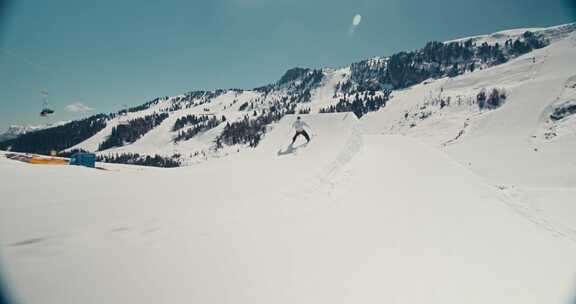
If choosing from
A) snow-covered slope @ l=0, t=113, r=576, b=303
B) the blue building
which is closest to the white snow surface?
snow-covered slope @ l=0, t=113, r=576, b=303

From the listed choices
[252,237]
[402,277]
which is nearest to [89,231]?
[252,237]

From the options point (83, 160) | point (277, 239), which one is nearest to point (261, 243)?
point (277, 239)

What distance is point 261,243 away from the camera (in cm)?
491

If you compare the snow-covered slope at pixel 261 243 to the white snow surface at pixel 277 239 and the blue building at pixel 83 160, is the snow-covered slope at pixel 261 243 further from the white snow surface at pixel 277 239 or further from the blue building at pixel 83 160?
the blue building at pixel 83 160

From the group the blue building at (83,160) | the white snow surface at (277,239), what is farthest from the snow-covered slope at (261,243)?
the blue building at (83,160)

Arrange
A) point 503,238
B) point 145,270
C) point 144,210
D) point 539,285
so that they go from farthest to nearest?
1. point 503,238
2. point 539,285
3. point 144,210
4. point 145,270

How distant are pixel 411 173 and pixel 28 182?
16.3 m

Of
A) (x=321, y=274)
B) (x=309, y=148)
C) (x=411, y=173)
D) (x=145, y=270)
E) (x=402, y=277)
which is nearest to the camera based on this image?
(x=145, y=270)

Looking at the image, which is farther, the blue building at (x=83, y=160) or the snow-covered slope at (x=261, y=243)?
the blue building at (x=83, y=160)

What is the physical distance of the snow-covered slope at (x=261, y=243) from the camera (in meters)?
3.49

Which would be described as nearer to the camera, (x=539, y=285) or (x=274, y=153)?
(x=539, y=285)

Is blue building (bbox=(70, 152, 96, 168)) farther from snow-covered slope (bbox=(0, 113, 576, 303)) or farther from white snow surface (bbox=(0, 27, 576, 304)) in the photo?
snow-covered slope (bbox=(0, 113, 576, 303))

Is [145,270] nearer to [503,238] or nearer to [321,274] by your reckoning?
[321,274]

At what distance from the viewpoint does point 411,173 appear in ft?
46.0
